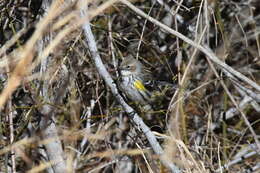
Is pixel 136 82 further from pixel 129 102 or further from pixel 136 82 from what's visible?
pixel 129 102

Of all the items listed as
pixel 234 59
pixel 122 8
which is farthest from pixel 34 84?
pixel 234 59

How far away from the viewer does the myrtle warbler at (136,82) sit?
3.06 meters

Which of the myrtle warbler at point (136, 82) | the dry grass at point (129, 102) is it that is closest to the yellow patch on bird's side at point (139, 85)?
the myrtle warbler at point (136, 82)

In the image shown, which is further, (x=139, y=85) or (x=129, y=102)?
(x=139, y=85)

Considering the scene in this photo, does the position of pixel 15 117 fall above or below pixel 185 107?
above

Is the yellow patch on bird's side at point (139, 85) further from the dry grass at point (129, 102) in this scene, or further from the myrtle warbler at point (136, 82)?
the dry grass at point (129, 102)

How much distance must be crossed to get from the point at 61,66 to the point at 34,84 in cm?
20

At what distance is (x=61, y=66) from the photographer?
2.57 m

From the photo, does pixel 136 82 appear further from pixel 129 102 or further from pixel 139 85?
pixel 129 102

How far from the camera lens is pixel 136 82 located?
3328mm

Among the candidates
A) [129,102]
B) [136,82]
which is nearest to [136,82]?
[136,82]

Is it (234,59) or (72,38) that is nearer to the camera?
(72,38)

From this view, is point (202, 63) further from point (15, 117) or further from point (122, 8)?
point (15, 117)

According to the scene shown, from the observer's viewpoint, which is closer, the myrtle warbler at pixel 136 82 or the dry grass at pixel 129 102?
the dry grass at pixel 129 102
